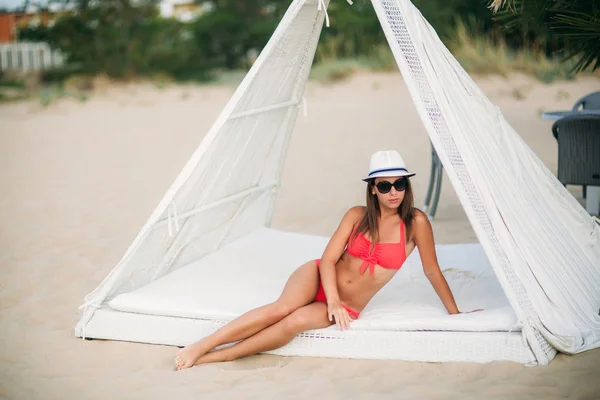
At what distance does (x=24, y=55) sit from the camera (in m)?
23.3

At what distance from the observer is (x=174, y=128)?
44.5ft

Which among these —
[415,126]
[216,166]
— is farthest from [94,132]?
[216,166]

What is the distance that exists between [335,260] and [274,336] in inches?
19.4

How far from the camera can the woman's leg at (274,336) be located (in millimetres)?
4066

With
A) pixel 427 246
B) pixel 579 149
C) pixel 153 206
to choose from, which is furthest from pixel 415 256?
pixel 153 206

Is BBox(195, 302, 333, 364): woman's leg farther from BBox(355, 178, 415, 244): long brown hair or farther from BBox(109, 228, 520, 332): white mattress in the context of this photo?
BBox(355, 178, 415, 244): long brown hair

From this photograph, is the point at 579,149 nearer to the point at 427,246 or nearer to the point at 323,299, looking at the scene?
the point at 427,246

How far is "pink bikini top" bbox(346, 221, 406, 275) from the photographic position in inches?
163

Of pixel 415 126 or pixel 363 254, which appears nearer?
pixel 363 254

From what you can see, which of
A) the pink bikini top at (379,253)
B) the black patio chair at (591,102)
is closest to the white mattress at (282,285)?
the pink bikini top at (379,253)

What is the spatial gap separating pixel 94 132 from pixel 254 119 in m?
8.73

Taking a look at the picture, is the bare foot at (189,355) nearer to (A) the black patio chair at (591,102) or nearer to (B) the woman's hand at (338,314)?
(B) the woman's hand at (338,314)

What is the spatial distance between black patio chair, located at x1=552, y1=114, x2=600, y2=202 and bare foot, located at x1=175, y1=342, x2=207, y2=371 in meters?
3.24

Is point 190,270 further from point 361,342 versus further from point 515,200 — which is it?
point 515,200
